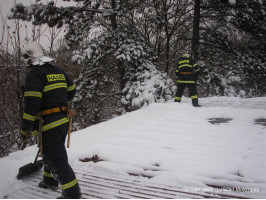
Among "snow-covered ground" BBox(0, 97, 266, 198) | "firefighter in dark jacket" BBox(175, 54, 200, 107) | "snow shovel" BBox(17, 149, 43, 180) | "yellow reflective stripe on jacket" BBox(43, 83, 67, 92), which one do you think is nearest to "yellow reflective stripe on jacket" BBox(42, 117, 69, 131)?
"yellow reflective stripe on jacket" BBox(43, 83, 67, 92)

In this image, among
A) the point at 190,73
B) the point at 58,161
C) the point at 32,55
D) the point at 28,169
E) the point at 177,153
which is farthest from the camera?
the point at 190,73

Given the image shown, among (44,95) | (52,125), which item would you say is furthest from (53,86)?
(52,125)

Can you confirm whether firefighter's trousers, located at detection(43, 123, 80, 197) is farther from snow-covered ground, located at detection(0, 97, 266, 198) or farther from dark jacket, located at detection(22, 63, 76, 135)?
snow-covered ground, located at detection(0, 97, 266, 198)

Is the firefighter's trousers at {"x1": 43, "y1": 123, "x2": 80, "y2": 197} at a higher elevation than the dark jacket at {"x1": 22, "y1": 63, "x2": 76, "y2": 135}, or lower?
lower

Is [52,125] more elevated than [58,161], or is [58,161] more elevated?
[52,125]

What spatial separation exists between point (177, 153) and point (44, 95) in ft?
6.76

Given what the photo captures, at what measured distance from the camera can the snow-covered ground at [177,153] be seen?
7.92ft

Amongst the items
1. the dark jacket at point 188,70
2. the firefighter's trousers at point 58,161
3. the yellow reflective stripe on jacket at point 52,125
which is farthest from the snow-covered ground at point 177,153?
the dark jacket at point 188,70

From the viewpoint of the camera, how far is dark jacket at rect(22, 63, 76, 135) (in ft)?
6.84

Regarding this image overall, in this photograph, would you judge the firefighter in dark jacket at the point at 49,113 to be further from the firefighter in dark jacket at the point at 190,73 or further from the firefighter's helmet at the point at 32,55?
the firefighter in dark jacket at the point at 190,73

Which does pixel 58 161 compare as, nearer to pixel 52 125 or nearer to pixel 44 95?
pixel 52 125

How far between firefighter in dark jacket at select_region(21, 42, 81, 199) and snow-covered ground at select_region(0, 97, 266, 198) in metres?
0.67

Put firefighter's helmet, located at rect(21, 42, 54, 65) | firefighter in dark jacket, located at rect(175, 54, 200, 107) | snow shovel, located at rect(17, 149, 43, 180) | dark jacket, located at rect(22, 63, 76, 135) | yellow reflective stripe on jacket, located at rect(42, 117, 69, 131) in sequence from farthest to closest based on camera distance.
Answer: firefighter in dark jacket, located at rect(175, 54, 200, 107) < snow shovel, located at rect(17, 149, 43, 180) < firefighter's helmet, located at rect(21, 42, 54, 65) < yellow reflective stripe on jacket, located at rect(42, 117, 69, 131) < dark jacket, located at rect(22, 63, 76, 135)

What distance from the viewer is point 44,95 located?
2.23 meters
